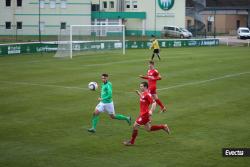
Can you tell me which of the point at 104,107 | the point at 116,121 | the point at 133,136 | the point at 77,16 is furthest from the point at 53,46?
the point at 133,136

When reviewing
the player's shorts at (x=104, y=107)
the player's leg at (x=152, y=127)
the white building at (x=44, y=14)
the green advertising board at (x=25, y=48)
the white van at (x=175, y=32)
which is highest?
the white building at (x=44, y=14)

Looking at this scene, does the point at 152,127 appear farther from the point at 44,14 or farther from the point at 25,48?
the point at 44,14

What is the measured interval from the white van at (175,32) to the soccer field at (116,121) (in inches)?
1726

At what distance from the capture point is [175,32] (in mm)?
83250

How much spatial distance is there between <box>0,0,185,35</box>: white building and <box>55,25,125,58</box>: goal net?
2385 centimetres

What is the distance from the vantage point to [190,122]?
63.9ft

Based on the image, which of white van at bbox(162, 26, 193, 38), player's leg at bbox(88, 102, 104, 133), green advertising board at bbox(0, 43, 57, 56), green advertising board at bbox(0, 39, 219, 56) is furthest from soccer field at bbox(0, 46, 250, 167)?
white van at bbox(162, 26, 193, 38)

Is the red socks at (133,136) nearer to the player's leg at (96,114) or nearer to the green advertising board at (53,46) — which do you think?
the player's leg at (96,114)

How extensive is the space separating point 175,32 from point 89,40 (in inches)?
1318

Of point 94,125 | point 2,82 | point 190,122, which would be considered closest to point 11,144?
point 94,125

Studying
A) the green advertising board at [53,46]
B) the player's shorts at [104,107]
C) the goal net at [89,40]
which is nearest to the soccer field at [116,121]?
the player's shorts at [104,107]

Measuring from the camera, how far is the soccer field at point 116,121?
14.7 meters

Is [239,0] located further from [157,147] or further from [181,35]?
[157,147]

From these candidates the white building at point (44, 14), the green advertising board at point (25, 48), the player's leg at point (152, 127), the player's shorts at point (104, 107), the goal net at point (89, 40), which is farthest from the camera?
the white building at point (44, 14)
